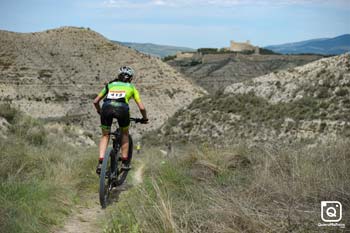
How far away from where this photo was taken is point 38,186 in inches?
204

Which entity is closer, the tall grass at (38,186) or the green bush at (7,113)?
the tall grass at (38,186)

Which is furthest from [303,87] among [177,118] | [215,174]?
[215,174]

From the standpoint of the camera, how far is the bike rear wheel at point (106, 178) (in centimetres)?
540

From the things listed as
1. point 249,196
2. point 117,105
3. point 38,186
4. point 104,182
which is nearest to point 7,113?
point 117,105

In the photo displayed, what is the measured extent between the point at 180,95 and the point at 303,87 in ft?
96.0

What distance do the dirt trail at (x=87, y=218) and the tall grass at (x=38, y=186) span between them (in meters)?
0.12

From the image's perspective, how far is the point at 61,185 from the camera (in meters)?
5.95

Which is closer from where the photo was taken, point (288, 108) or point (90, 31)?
point (288, 108)

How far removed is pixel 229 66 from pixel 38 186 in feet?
292

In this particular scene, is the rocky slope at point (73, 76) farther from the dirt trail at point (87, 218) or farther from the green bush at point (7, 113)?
the dirt trail at point (87, 218)

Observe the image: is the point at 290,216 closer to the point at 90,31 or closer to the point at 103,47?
the point at 103,47

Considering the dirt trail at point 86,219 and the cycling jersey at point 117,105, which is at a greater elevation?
the cycling jersey at point 117,105

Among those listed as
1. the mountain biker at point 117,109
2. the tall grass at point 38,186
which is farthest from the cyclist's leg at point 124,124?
the tall grass at point 38,186

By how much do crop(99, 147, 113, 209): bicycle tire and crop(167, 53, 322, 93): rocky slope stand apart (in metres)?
72.0
